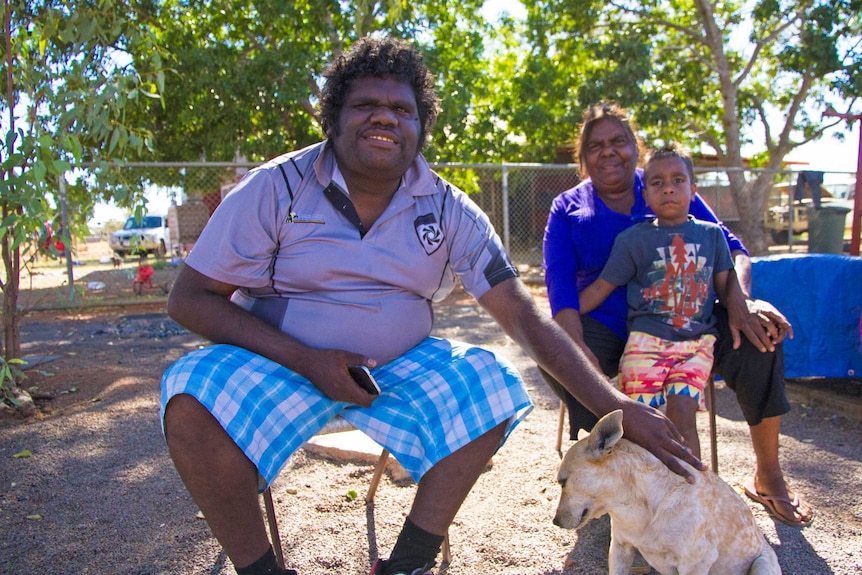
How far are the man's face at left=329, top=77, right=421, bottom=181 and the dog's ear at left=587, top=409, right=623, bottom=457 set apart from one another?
1.07m

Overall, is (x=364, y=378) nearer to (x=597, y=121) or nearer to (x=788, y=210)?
(x=597, y=121)

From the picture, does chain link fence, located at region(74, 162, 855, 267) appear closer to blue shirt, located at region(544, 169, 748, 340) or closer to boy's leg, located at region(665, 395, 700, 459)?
blue shirt, located at region(544, 169, 748, 340)

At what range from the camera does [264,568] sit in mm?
1764

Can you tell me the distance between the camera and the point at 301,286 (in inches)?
85.9

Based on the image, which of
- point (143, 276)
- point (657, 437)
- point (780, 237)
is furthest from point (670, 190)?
point (780, 237)

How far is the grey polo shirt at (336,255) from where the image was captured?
81.9 inches

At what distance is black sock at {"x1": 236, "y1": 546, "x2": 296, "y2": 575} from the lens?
1756 millimetres

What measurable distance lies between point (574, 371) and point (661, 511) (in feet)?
1.58

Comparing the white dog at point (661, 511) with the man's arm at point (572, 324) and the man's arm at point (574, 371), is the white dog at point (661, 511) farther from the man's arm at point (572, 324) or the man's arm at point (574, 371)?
the man's arm at point (572, 324)

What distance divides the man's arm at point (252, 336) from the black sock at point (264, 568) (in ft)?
1.52

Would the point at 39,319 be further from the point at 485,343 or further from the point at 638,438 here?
the point at 638,438

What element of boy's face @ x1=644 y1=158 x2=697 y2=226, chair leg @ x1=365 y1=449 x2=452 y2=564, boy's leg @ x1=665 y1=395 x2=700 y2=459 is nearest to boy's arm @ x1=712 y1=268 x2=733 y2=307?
boy's face @ x1=644 y1=158 x2=697 y2=226

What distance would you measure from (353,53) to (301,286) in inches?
35.2

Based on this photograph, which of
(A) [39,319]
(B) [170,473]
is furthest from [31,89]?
(A) [39,319]
